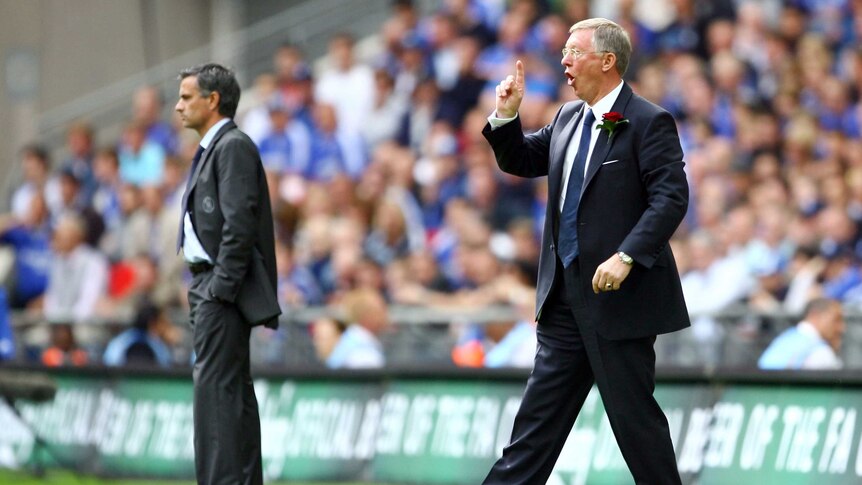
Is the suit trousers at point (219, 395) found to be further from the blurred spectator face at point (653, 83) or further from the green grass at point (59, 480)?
the blurred spectator face at point (653, 83)

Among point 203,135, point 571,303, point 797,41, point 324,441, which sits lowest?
point 324,441

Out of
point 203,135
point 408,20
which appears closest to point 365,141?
point 408,20

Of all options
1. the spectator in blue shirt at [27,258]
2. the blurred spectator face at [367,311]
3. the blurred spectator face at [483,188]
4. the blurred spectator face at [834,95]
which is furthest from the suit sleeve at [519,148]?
the spectator in blue shirt at [27,258]

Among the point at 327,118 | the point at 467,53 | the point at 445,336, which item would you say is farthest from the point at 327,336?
the point at 327,118

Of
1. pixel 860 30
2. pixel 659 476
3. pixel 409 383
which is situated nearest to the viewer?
pixel 659 476

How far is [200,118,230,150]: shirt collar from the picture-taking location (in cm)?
863

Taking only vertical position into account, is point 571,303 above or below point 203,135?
below

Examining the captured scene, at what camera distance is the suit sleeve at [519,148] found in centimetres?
738

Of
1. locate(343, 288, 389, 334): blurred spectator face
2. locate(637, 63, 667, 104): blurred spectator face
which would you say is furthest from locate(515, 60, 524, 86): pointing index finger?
locate(637, 63, 667, 104): blurred spectator face

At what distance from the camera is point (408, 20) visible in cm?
1888

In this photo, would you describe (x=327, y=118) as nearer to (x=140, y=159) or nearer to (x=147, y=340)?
(x=140, y=159)

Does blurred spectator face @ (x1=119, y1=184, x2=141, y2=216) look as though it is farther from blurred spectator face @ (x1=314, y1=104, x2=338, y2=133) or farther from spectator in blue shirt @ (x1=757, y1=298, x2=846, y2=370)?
spectator in blue shirt @ (x1=757, y1=298, x2=846, y2=370)

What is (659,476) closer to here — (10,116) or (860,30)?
(860,30)

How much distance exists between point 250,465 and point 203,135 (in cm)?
178
